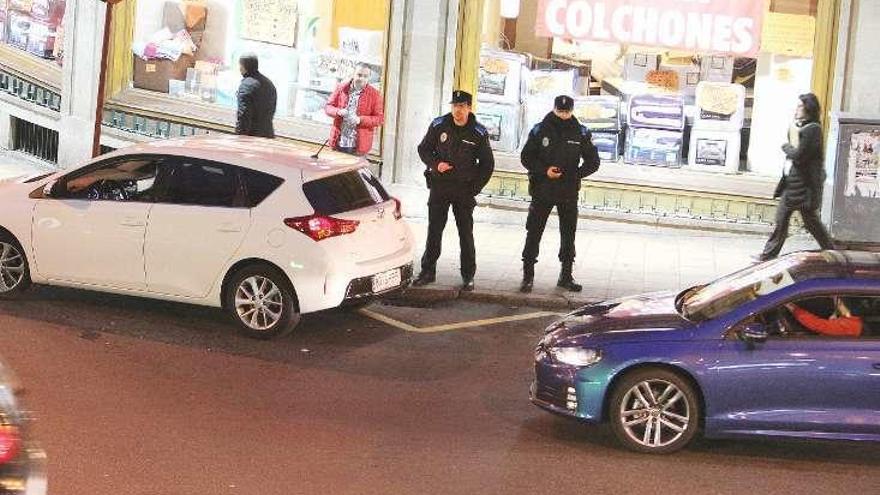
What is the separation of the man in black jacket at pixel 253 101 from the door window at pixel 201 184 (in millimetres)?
4114

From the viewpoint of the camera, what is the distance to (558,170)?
542 inches

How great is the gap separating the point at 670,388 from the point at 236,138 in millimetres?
5145

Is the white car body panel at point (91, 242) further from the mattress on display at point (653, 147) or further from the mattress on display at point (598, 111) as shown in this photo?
the mattress on display at point (653, 147)

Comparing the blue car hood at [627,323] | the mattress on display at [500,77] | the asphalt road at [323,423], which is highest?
the mattress on display at [500,77]

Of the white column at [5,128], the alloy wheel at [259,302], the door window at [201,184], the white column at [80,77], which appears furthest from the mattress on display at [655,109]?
the white column at [5,128]

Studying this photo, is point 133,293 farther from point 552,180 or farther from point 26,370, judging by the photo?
point 552,180

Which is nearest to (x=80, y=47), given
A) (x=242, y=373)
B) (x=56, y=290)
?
(x=56, y=290)

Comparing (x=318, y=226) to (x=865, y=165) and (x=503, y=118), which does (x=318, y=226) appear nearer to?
(x=503, y=118)

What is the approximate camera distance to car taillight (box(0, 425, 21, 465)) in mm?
5547

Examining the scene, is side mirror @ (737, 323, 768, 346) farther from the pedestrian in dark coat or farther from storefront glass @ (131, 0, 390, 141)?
storefront glass @ (131, 0, 390, 141)

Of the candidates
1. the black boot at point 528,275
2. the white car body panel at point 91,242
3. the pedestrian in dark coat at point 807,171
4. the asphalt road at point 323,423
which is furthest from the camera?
the pedestrian in dark coat at point 807,171

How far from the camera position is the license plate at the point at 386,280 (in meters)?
12.0

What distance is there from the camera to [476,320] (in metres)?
13.1

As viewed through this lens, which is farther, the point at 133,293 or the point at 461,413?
the point at 133,293
